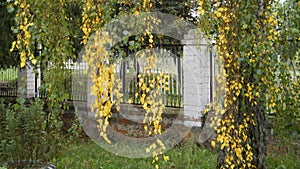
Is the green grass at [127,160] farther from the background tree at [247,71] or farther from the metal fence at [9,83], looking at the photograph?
the metal fence at [9,83]

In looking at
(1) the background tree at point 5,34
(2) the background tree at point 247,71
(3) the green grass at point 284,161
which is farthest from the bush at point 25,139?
(3) the green grass at point 284,161

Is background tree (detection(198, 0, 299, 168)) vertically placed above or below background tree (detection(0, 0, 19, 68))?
below

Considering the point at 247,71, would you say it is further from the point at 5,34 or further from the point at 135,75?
the point at 5,34

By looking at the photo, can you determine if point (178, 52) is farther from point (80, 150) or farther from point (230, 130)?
point (230, 130)

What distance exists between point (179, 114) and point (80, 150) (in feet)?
4.46

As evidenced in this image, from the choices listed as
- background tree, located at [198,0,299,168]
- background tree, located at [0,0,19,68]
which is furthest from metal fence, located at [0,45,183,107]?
background tree, located at [198,0,299,168]

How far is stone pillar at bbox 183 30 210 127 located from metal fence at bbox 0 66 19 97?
3549mm

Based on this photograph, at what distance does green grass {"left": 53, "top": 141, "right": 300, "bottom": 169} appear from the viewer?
4.05 m

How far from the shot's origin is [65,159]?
14.5 feet

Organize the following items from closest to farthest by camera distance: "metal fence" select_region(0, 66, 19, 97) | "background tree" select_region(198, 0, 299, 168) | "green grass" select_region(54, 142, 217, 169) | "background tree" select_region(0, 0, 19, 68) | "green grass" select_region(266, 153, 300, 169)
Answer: "background tree" select_region(198, 0, 299, 168) → "green grass" select_region(266, 153, 300, 169) → "green grass" select_region(54, 142, 217, 169) → "background tree" select_region(0, 0, 19, 68) → "metal fence" select_region(0, 66, 19, 97)

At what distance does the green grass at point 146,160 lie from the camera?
13.3 ft

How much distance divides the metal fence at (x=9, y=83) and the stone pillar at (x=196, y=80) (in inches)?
140

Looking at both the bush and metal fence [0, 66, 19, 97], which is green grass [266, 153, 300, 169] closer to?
the bush

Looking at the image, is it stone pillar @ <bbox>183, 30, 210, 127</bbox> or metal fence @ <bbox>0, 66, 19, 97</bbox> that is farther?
metal fence @ <bbox>0, 66, 19, 97</bbox>
